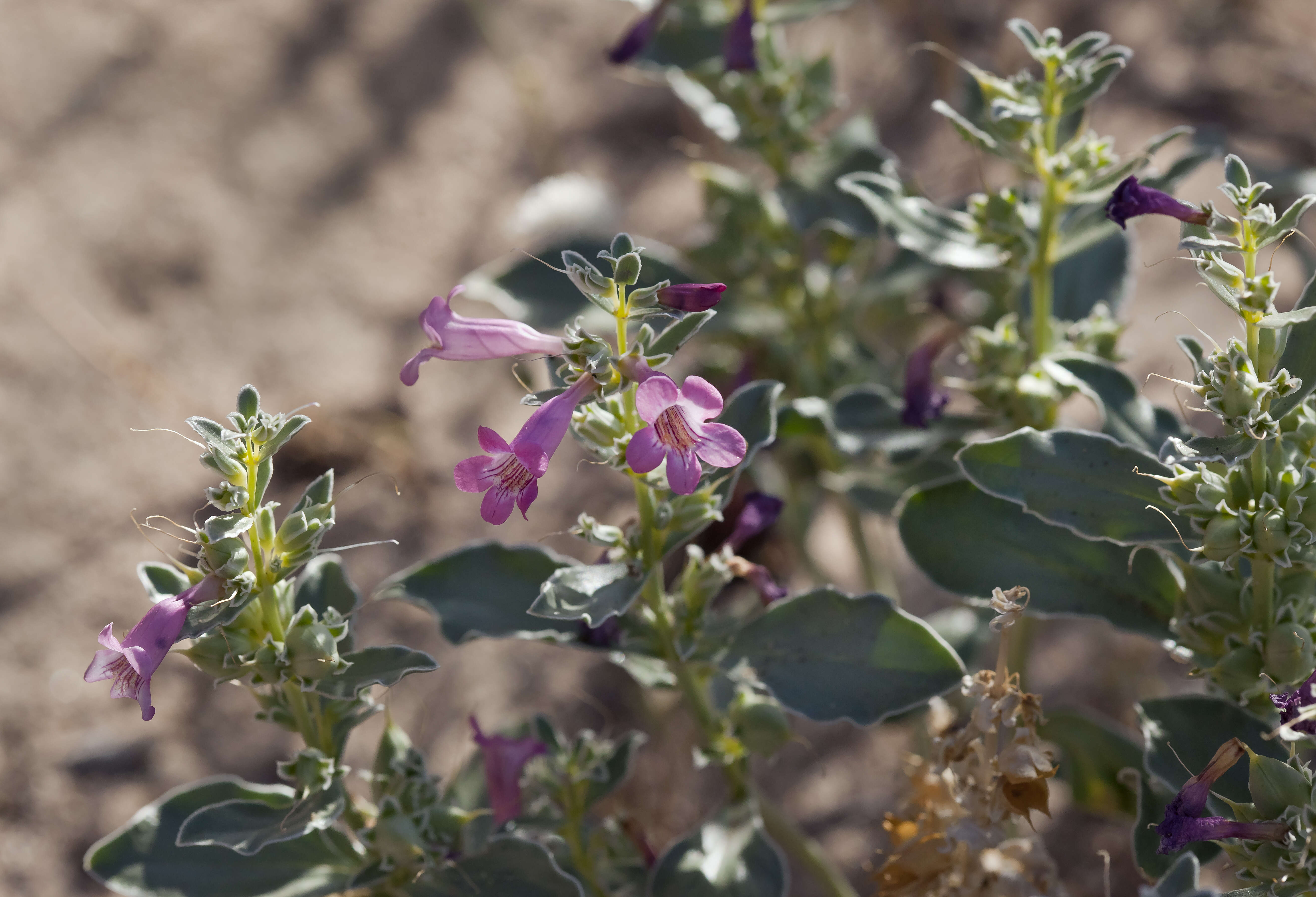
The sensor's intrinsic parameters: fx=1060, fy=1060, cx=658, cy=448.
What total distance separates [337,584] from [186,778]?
3.52ft

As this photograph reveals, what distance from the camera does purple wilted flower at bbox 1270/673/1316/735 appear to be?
1.06 meters

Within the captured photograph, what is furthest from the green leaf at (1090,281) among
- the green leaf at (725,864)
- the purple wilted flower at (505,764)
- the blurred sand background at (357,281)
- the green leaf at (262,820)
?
the green leaf at (262,820)

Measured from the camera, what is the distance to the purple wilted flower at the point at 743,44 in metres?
1.68

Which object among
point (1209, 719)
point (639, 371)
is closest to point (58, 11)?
point (639, 371)

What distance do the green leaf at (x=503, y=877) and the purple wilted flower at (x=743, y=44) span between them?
119 centimetres

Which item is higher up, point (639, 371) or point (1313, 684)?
point (639, 371)

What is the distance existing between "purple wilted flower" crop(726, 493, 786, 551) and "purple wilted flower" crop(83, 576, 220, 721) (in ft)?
2.30

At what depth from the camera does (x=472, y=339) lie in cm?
113

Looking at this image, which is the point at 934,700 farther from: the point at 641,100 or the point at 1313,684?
the point at 641,100

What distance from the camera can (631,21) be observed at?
342cm

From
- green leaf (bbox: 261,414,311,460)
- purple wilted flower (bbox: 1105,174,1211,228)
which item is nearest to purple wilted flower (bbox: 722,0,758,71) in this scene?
purple wilted flower (bbox: 1105,174,1211,228)

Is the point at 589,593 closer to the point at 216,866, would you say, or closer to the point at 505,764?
the point at 505,764

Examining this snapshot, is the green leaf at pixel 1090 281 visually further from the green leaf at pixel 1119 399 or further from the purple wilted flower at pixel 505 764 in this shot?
the purple wilted flower at pixel 505 764

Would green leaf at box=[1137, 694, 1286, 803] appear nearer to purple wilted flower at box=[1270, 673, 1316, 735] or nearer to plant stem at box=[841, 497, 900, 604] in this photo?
purple wilted flower at box=[1270, 673, 1316, 735]
